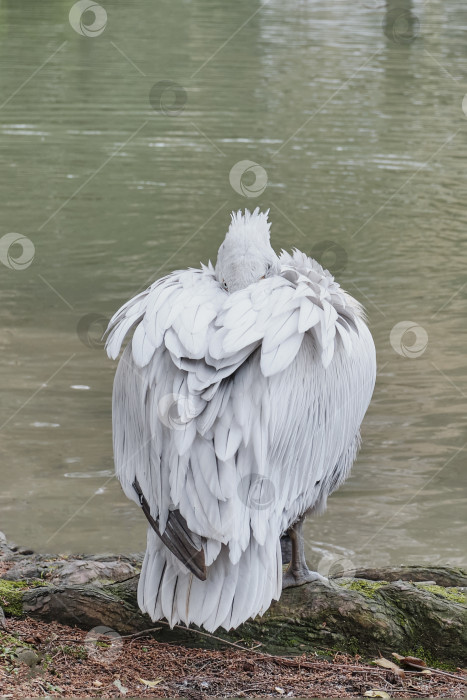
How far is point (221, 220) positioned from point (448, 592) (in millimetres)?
7525

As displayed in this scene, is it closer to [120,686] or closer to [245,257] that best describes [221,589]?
[120,686]

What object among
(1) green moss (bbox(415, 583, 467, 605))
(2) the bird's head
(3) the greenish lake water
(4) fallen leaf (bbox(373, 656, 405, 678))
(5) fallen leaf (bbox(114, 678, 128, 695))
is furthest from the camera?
(3) the greenish lake water

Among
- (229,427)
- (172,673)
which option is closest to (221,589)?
(172,673)

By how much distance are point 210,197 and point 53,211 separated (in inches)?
70.1

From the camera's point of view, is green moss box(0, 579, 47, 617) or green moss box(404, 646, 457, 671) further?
green moss box(0, 579, 47, 617)

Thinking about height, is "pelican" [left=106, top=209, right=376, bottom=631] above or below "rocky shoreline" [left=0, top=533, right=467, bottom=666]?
above

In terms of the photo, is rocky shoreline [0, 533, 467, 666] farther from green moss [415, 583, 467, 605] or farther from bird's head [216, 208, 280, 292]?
bird's head [216, 208, 280, 292]

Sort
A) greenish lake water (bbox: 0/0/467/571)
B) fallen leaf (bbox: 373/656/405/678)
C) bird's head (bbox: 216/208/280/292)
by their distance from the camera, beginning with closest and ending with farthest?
1. fallen leaf (bbox: 373/656/405/678)
2. bird's head (bbox: 216/208/280/292)
3. greenish lake water (bbox: 0/0/467/571)

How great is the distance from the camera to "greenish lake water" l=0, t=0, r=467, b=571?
18.8 ft

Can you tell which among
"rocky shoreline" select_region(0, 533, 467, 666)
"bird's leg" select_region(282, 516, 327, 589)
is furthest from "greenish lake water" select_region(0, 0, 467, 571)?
"rocky shoreline" select_region(0, 533, 467, 666)

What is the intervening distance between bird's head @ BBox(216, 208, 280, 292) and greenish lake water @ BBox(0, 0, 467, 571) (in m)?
1.81

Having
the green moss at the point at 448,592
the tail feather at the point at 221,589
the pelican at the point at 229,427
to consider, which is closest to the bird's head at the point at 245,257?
the pelican at the point at 229,427

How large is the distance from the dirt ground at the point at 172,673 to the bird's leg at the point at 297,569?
1.11 ft

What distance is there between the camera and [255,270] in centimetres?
394
